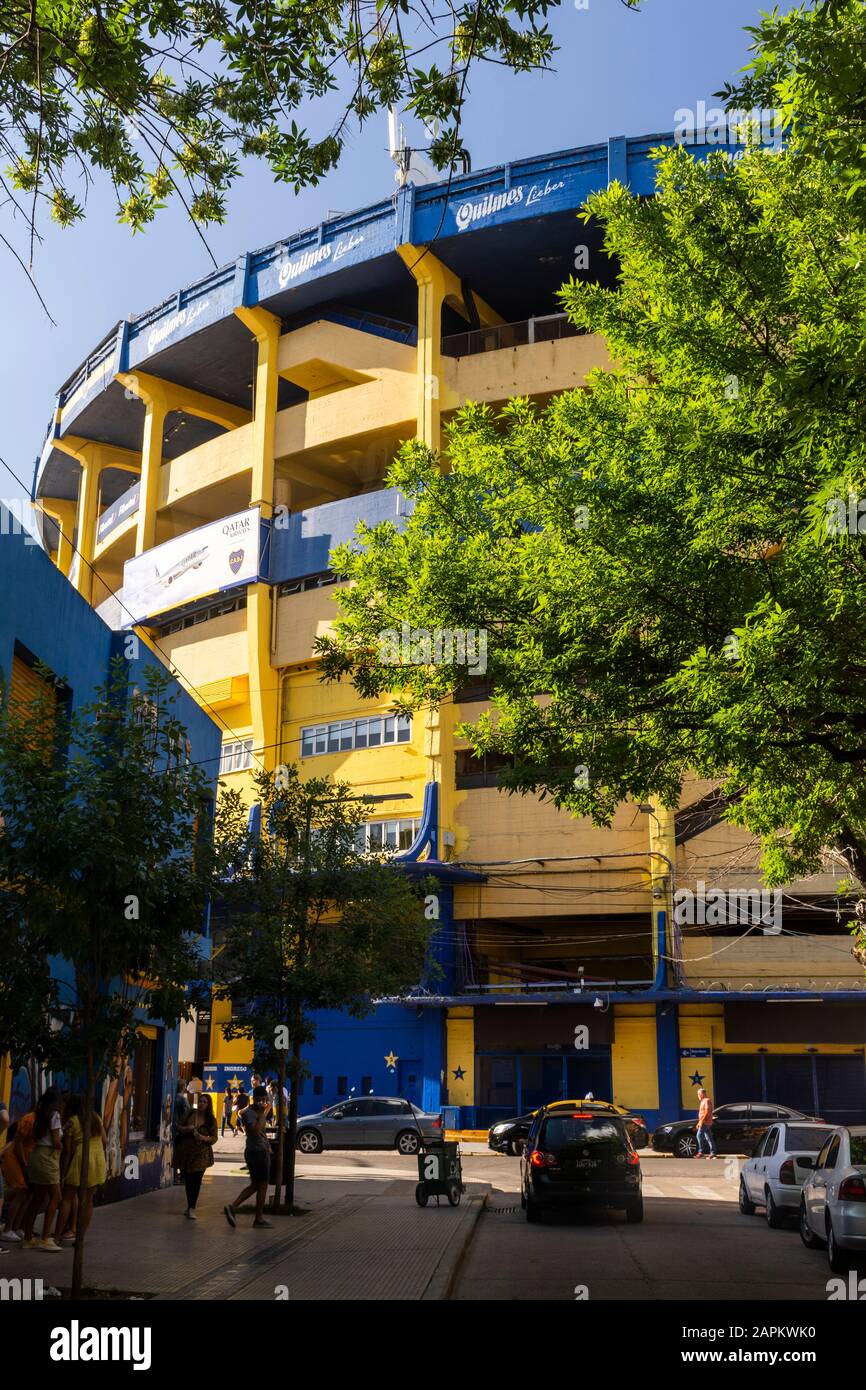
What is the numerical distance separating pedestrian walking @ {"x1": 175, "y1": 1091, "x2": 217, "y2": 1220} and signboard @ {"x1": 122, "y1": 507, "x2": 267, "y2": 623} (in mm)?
25830

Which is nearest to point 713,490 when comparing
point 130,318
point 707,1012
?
point 707,1012

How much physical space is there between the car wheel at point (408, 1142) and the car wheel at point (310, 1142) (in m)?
2.05

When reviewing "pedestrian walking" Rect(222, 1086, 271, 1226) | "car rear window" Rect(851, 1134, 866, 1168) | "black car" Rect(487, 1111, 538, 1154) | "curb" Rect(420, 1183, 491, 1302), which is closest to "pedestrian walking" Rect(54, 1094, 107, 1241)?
"pedestrian walking" Rect(222, 1086, 271, 1226)

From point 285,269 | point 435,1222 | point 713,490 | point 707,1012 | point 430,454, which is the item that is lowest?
point 435,1222

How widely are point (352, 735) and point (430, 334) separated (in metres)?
12.7

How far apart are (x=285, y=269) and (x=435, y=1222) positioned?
3292 cm

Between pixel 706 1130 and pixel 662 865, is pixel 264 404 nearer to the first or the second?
pixel 662 865

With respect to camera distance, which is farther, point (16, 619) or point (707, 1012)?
point (707, 1012)

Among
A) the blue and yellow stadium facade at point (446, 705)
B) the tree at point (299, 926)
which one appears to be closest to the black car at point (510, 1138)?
the blue and yellow stadium facade at point (446, 705)

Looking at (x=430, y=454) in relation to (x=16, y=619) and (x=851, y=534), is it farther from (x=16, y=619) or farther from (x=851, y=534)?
(x=851, y=534)

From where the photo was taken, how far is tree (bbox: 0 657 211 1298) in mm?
10242

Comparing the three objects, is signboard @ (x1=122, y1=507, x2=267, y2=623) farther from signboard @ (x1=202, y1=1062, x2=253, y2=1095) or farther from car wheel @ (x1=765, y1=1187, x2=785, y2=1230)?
car wheel @ (x1=765, y1=1187, x2=785, y2=1230)

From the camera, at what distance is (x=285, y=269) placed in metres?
41.4

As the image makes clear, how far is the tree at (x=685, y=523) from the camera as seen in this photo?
10555 millimetres
